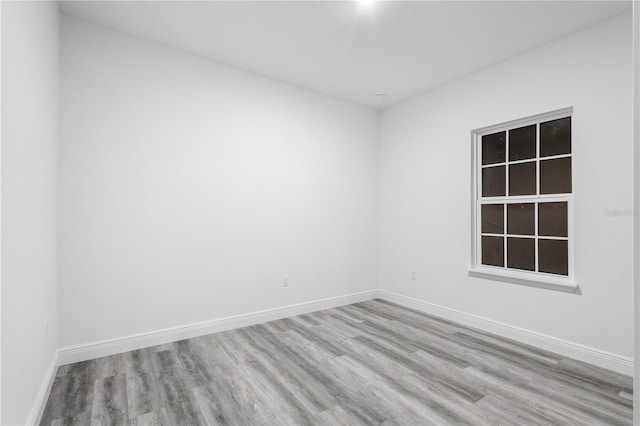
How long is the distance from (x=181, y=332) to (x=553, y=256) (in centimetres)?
363

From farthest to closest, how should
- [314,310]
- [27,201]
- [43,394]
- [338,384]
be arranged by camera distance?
[314,310]
[338,384]
[43,394]
[27,201]

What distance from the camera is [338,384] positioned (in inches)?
89.0

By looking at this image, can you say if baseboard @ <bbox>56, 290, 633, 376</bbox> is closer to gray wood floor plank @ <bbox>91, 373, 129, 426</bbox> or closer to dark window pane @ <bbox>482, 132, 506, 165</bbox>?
gray wood floor plank @ <bbox>91, 373, 129, 426</bbox>

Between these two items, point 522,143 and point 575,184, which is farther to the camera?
point 522,143

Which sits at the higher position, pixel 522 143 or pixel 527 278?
pixel 522 143

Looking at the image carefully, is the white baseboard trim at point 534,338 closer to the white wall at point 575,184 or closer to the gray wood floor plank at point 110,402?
the white wall at point 575,184

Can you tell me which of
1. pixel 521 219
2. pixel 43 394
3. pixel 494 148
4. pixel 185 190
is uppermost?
pixel 494 148

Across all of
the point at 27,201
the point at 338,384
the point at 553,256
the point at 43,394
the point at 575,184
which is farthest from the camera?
the point at 553,256

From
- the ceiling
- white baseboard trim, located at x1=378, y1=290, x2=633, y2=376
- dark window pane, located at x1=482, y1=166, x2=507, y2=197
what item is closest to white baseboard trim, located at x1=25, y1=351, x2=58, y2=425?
the ceiling

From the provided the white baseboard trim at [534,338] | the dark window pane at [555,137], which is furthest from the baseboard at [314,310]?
the dark window pane at [555,137]

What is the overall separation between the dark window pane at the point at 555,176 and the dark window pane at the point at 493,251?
68 centimetres

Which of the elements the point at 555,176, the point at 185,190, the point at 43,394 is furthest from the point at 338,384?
the point at 555,176

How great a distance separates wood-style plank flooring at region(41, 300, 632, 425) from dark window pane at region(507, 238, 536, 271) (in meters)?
0.77

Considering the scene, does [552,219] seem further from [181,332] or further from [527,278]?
[181,332]
